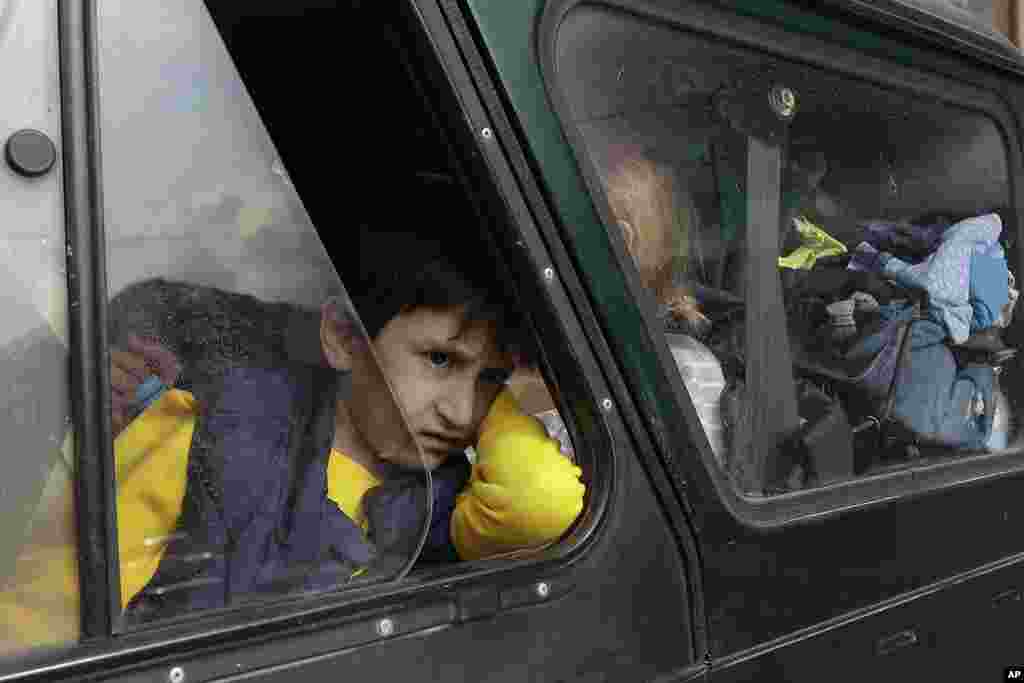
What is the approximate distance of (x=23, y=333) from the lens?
1.00 m

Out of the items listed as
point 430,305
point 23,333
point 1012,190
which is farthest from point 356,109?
point 1012,190

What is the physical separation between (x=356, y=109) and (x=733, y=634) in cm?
84

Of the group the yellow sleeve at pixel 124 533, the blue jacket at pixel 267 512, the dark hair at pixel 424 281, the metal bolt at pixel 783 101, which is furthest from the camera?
the metal bolt at pixel 783 101

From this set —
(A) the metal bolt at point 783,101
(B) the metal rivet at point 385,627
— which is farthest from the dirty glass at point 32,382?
(A) the metal bolt at point 783,101

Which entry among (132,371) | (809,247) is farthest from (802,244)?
(132,371)

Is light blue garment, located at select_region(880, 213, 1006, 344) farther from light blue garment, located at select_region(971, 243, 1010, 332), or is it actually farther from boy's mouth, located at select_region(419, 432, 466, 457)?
boy's mouth, located at select_region(419, 432, 466, 457)

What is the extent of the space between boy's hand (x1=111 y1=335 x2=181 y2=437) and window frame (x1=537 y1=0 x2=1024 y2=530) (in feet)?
1.79

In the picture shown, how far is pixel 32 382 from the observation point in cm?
101

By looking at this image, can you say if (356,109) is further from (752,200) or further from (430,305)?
(752,200)

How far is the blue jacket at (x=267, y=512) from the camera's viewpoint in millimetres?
1120

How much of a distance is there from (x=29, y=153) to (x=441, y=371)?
682mm

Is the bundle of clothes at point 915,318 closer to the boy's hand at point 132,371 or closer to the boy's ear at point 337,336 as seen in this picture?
the boy's ear at point 337,336

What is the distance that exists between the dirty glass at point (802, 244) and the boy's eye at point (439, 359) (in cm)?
27

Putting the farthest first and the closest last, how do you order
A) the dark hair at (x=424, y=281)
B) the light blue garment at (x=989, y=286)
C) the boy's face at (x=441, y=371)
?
the light blue garment at (x=989, y=286) < the boy's face at (x=441, y=371) < the dark hair at (x=424, y=281)
